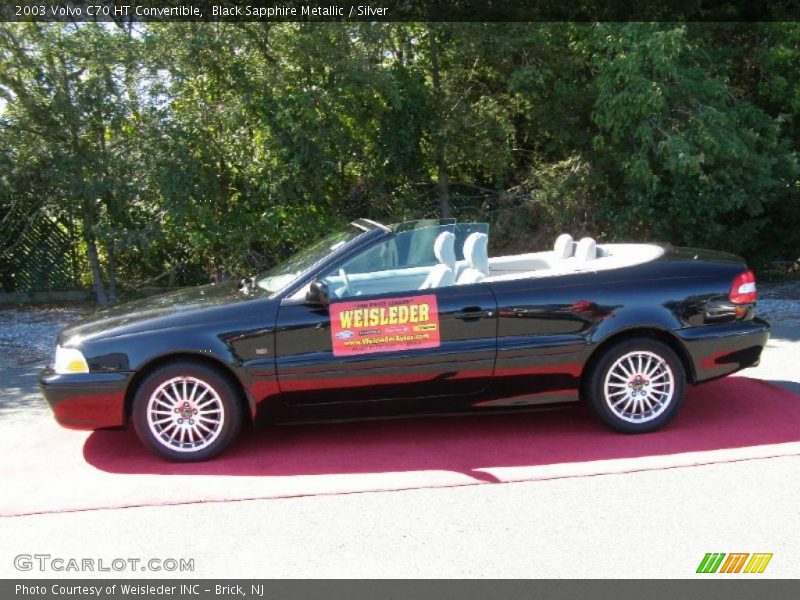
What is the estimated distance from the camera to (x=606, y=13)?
11891mm

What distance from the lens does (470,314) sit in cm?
555

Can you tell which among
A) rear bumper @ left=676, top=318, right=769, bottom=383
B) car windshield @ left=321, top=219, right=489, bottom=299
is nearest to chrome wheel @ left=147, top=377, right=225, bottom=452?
car windshield @ left=321, top=219, right=489, bottom=299

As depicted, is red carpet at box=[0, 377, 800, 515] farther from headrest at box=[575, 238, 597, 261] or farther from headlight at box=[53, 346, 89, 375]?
headrest at box=[575, 238, 597, 261]

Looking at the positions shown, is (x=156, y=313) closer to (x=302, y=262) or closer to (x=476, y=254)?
(x=302, y=262)

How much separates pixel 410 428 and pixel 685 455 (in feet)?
6.12

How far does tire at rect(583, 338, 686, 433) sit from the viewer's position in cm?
569

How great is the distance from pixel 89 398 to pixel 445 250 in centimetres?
252

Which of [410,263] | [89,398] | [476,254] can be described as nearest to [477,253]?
[476,254]

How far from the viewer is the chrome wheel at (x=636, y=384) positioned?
570 cm

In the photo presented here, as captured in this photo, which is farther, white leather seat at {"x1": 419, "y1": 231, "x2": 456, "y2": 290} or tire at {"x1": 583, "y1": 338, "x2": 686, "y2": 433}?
white leather seat at {"x1": 419, "y1": 231, "x2": 456, "y2": 290}

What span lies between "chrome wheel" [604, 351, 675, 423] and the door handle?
3.07ft
